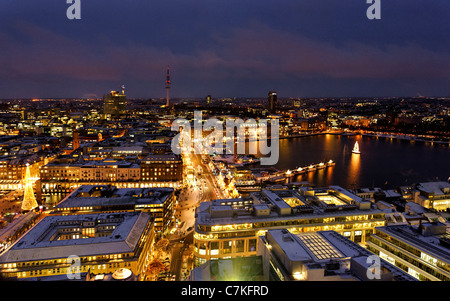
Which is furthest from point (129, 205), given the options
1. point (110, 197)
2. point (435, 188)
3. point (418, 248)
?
point (435, 188)

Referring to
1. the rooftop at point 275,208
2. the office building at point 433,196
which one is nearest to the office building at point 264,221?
the rooftop at point 275,208

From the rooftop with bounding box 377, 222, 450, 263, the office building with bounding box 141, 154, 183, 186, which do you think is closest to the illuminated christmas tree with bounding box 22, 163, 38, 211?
the office building with bounding box 141, 154, 183, 186

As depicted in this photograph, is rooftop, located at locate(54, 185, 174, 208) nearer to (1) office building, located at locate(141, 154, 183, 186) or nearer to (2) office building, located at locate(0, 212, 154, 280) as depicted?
(2) office building, located at locate(0, 212, 154, 280)

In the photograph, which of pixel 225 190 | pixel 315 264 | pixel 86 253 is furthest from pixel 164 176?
pixel 315 264

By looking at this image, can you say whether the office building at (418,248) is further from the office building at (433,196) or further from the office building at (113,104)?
the office building at (113,104)

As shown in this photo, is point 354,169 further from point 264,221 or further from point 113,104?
point 113,104
